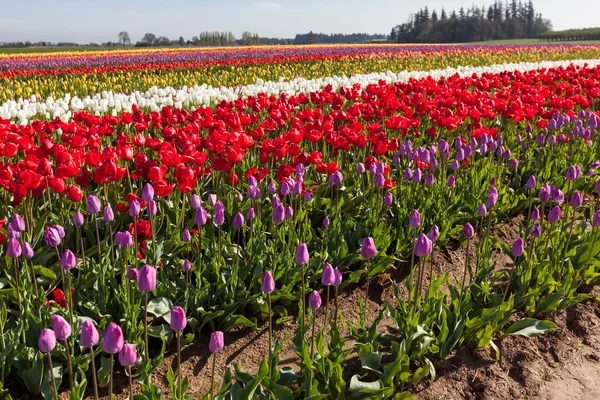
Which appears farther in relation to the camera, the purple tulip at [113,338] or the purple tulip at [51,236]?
the purple tulip at [51,236]

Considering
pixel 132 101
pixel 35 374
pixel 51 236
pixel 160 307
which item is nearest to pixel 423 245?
pixel 160 307

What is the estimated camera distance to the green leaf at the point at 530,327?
3.36 m

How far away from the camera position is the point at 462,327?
3.12m

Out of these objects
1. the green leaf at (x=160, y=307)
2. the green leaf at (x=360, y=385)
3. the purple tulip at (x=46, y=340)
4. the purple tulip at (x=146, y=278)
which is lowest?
the green leaf at (x=360, y=385)

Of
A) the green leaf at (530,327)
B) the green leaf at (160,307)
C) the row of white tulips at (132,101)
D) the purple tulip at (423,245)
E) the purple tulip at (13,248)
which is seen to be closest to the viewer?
the purple tulip at (13,248)

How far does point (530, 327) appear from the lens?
3.40 m

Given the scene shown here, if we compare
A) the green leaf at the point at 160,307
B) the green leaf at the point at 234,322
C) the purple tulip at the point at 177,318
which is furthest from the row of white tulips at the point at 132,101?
the purple tulip at the point at 177,318

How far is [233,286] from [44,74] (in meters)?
15.5

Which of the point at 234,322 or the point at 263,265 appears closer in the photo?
the point at 234,322

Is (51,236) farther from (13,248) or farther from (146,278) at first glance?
(146,278)

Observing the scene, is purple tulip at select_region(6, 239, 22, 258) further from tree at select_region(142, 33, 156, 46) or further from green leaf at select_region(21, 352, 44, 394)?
tree at select_region(142, 33, 156, 46)

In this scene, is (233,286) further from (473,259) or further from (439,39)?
(439,39)

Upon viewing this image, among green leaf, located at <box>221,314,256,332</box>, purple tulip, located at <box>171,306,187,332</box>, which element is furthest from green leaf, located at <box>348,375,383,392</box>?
purple tulip, located at <box>171,306,187,332</box>

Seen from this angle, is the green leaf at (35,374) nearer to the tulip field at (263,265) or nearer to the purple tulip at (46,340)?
the tulip field at (263,265)
